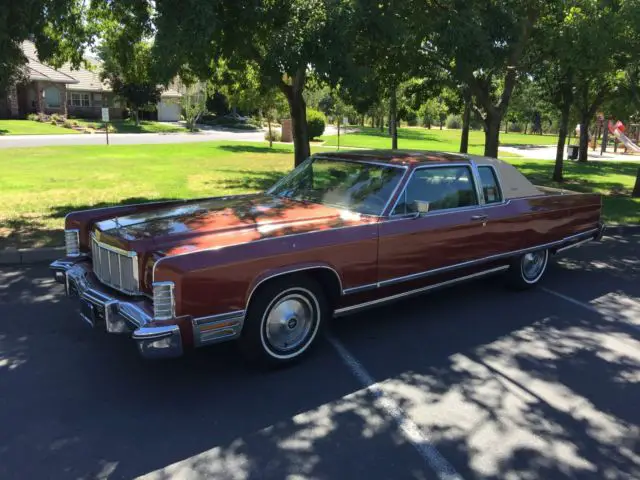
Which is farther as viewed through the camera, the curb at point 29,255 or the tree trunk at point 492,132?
A: the tree trunk at point 492,132

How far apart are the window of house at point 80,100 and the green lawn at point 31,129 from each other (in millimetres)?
10845

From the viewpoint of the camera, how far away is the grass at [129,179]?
9.32m

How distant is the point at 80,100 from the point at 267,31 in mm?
50552

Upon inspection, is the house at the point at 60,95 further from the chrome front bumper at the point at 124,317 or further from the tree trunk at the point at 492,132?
the chrome front bumper at the point at 124,317

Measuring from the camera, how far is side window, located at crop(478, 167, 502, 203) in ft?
18.4

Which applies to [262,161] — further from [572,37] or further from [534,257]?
[534,257]

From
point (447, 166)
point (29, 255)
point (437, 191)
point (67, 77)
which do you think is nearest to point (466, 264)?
point (437, 191)

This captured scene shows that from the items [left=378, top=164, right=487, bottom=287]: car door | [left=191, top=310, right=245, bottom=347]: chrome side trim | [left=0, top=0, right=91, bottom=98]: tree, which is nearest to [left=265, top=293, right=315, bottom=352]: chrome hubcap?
[left=191, top=310, right=245, bottom=347]: chrome side trim

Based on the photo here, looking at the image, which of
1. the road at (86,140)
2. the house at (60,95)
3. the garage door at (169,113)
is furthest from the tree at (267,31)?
the garage door at (169,113)

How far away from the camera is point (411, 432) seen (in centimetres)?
339

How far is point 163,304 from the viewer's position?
11.5ft

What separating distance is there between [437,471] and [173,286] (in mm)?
1916

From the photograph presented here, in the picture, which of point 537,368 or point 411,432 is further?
point 537,368

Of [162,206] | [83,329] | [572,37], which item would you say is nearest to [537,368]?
[162,206]
